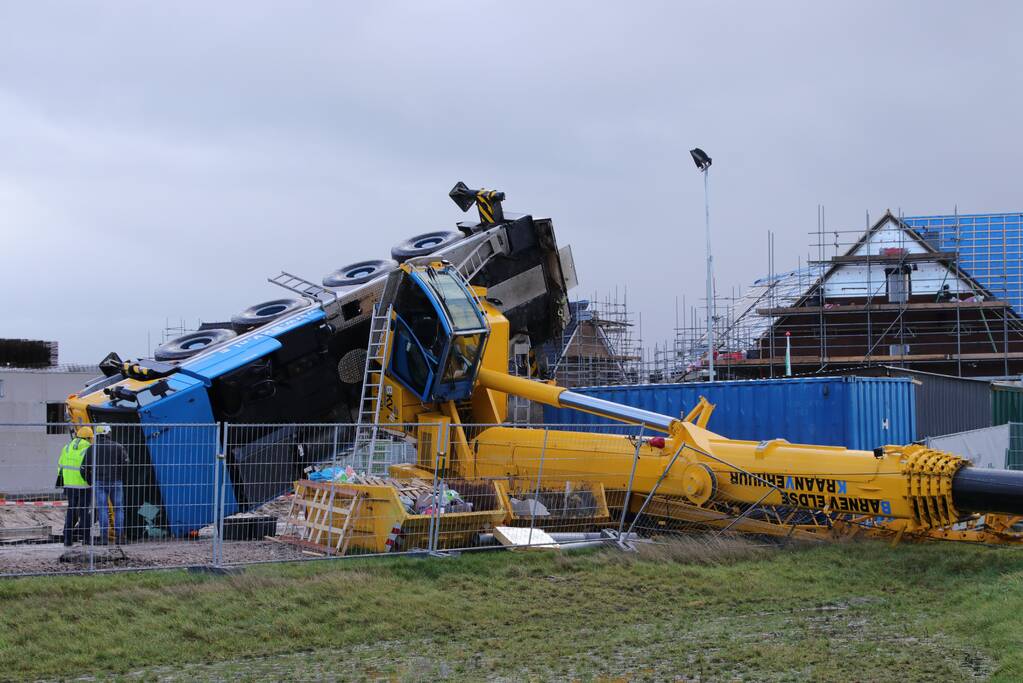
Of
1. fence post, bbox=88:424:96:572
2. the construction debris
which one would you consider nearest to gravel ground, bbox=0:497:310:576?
fence post, bbox=88:424:96:572

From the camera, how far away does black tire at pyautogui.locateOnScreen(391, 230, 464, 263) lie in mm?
16625

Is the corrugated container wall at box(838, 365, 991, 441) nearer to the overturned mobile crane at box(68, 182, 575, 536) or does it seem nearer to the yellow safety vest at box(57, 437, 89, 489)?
the overturned mobile crane at box(68, 182, 575, 536)

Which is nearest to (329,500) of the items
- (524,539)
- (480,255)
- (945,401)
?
(524,539)

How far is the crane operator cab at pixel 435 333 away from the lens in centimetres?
1388

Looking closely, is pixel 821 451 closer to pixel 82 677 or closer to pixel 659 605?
pixel 659 605

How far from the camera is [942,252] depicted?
39.7 m

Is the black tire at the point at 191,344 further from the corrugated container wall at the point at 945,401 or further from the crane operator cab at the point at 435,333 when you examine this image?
the corrugated container wall at the point at 945,401

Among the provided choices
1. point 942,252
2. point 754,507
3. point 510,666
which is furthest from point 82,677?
point 942,252

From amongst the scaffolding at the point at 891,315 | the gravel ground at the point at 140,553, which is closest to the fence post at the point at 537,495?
the gravel ground at the point at 140,553

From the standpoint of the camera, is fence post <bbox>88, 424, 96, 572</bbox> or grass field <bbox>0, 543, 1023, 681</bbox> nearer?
grass field <bbox>0, 543, 1023, 681</bbox>

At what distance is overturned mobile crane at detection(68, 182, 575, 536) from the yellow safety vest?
0.57 m

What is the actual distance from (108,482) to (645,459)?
565 cm

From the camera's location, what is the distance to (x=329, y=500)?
11688 millimetres

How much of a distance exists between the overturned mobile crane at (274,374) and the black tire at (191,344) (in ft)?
0.08
